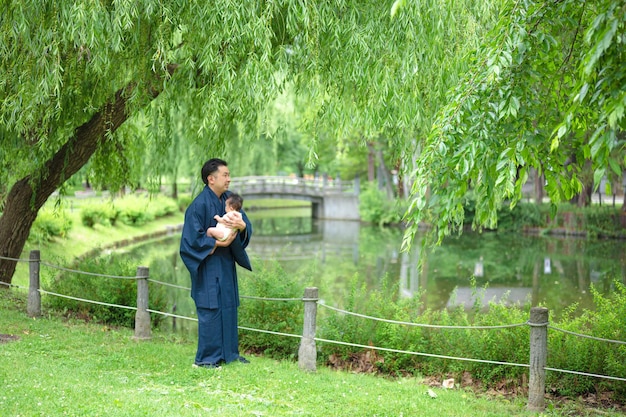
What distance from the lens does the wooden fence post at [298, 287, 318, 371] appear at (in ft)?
22.5

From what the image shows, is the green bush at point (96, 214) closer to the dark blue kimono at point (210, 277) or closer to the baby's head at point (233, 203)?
the dark blue kimono at point (210, 277)

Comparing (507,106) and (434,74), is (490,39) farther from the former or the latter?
(434,74)

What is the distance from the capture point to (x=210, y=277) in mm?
6516

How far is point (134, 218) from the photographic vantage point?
2867cm

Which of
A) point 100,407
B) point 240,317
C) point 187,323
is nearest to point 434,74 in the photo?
point 240,317

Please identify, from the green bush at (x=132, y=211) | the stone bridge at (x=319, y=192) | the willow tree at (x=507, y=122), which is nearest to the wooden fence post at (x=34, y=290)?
the willow tree at (x=507, y=122)

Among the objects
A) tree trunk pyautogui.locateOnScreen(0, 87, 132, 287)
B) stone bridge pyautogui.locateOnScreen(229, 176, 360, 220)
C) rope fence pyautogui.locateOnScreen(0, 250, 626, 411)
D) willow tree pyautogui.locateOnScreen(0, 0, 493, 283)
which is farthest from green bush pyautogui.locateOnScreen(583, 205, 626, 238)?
tree trunk pyautogui.locateOnScreen(0, 87, 132, 287)

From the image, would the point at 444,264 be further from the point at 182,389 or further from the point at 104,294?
the point at 182,389

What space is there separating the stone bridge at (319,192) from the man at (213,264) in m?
32.0

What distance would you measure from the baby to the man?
0.12 feet

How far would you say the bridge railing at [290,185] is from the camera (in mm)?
38406

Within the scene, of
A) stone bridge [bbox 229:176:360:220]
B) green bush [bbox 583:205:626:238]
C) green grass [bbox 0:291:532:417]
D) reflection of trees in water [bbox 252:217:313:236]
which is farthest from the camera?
stone bridge [bbox 229:176:360:220]

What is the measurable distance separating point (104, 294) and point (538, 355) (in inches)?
235

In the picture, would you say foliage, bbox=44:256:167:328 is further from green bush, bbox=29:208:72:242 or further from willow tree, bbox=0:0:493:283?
green bush, bbox=29:208:72:242
